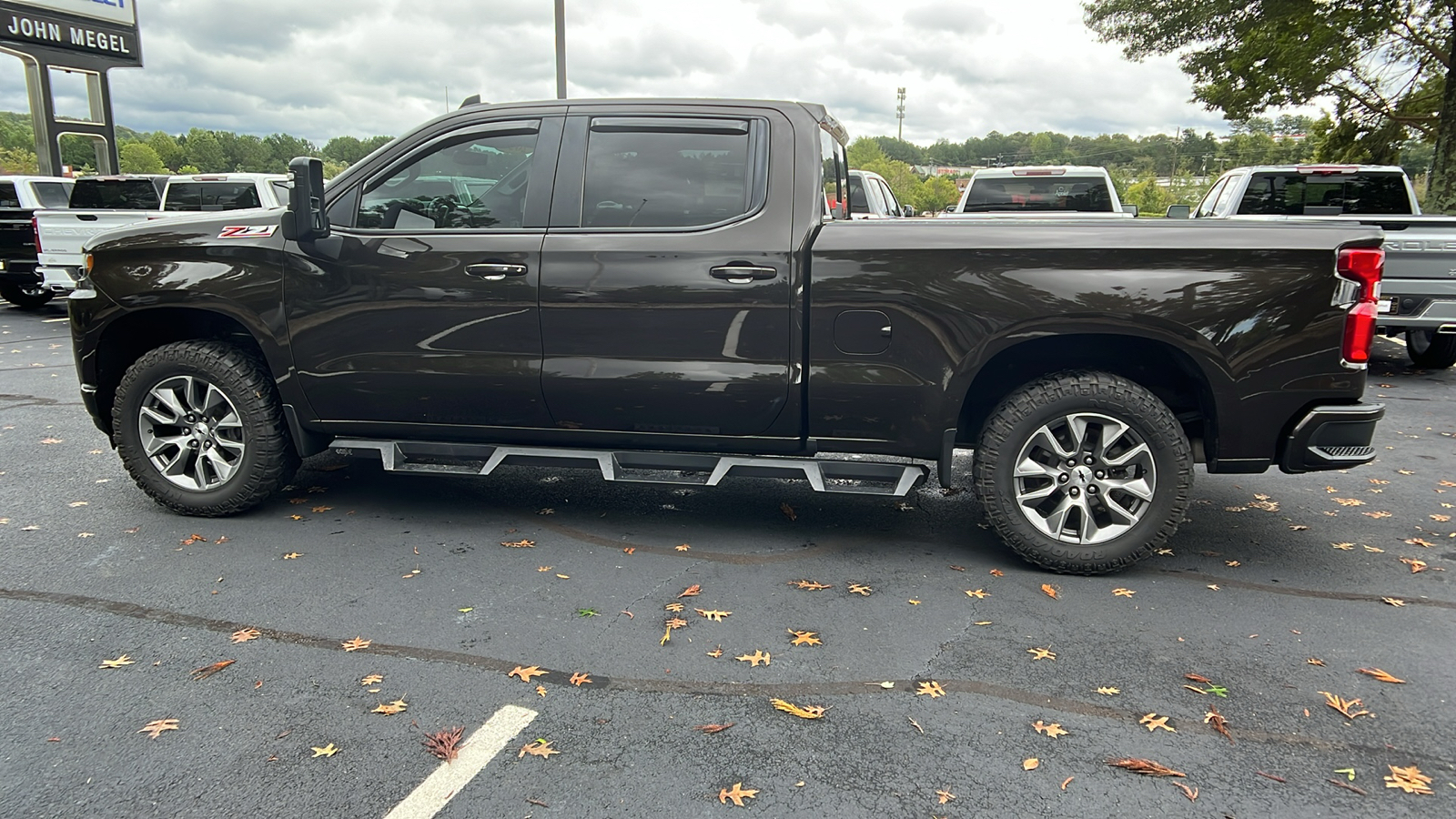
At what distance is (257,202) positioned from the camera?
12.5 metres

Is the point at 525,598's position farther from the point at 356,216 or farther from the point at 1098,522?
the point at 1098,522

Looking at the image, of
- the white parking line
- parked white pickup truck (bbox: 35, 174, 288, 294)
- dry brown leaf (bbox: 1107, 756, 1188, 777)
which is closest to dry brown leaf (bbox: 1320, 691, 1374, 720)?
dry brown leaf (bbox: 1107, 756, 1188, 777)

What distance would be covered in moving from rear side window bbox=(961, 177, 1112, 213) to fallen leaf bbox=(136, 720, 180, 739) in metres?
9.47

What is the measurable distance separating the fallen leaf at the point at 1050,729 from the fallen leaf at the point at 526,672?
1.60 metres

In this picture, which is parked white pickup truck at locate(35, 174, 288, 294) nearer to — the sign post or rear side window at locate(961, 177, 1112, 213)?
rear side window at locate(961, 177, 1112, 213)

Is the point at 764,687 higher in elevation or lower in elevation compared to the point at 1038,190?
lower

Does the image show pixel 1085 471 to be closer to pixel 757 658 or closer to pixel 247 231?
pixel 757 658

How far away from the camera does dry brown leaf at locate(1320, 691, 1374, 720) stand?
116 inches

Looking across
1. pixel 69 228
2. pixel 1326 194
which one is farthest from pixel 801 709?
pixel 69 228

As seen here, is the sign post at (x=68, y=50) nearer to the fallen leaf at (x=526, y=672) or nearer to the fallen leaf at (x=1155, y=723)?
the fallen leaf at (x=526, y=672)

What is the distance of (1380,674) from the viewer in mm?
3188

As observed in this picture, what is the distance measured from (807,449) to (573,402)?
3.59ft

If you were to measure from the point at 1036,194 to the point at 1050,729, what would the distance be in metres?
9.04

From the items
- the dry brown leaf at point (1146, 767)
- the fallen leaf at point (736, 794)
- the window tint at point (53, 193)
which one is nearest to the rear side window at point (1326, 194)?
the dry brown leaf at point (1146, 767)
